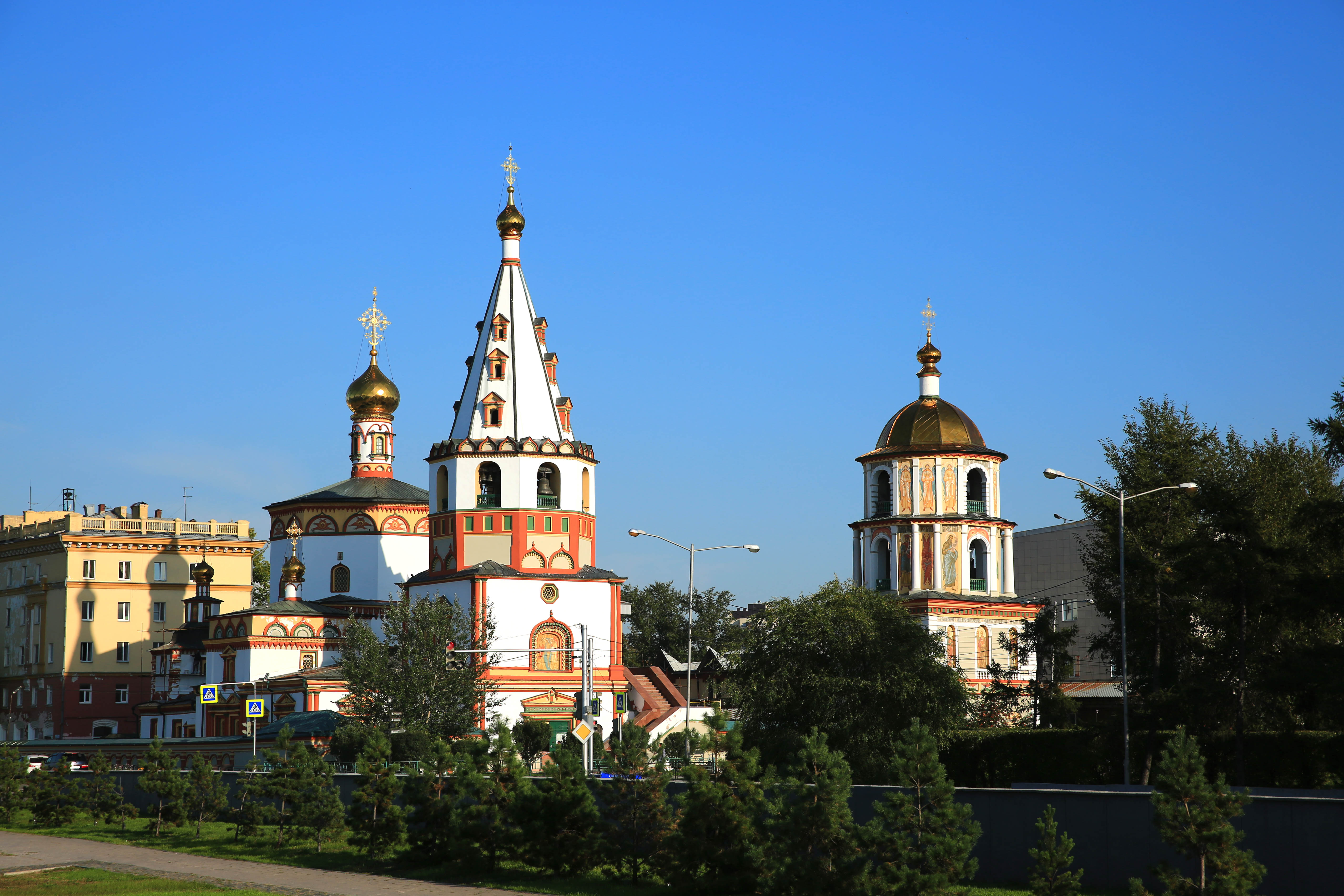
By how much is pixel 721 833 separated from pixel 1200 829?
23.1 ft

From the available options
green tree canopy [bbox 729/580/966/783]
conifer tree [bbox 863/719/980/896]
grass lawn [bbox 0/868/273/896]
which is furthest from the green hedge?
grass lawn [bbox 0/868/273/896]

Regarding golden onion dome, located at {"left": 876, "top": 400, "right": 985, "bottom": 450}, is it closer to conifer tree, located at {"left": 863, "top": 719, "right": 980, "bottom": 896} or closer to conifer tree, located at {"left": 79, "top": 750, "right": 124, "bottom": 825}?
conifer tree, located at {"left": 79, "top": 750, "right": 124, "bottom": 825}

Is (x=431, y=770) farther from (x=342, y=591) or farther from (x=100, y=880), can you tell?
(x=342, y=591)

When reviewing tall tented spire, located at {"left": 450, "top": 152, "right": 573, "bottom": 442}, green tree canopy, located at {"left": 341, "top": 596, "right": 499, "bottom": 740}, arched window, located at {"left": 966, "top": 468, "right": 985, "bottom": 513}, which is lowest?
green tree canopy, located at {"left": 341, "top": 596, "right": 499, "bottom": 740}

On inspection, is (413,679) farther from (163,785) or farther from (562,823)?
(562,823)

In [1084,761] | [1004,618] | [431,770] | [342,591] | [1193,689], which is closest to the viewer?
[431,770]

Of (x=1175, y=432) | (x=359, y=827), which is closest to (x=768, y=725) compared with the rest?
(x=1175, y=432)

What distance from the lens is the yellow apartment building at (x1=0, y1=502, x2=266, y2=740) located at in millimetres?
85000

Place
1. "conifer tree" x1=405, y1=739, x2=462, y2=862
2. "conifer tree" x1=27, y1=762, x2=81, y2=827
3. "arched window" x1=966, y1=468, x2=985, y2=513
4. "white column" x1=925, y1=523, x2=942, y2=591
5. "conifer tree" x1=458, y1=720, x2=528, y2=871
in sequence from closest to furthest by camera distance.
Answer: "conifer tree" x1=458, y1=720, x2=528, y2=871 < "conifer tree" x1=405, y1=739, x2=462, y2=862 < "conifer tree" x1=27, y1=762, x2=81, y2=827 < "white column" x1=925, y1=523, x2=942, y2=591 < "arched window" x1=966, y1=468, x2=985, y2=513

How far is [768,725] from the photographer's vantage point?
43.2 m

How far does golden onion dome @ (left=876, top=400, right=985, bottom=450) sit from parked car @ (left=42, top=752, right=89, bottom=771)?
31.1 meters

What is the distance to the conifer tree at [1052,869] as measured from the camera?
58.9 feet

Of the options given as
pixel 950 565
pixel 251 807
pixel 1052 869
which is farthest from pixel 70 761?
pixel 950 565

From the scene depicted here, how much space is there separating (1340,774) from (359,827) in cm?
2074
